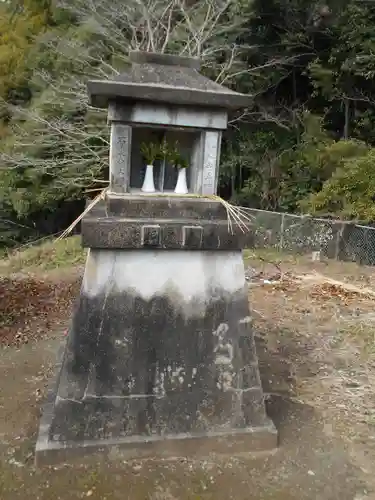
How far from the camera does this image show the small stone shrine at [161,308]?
3.67m

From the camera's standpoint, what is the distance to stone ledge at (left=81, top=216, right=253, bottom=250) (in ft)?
11.7

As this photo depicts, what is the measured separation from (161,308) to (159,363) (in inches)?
18.7

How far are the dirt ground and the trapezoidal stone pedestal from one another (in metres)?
0.20

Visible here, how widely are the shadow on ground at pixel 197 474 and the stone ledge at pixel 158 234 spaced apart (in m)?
1.78

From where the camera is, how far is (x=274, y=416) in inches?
177

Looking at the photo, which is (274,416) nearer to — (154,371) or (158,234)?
(154,371)

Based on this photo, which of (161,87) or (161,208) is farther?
(161,208)

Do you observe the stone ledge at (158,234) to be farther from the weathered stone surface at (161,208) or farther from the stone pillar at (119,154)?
the stone pillar at (119,154)

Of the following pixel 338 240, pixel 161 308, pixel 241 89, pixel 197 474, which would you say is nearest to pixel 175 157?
pixel 161 308

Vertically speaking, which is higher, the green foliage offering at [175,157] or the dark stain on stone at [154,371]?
the green foliage offering at [175,157]

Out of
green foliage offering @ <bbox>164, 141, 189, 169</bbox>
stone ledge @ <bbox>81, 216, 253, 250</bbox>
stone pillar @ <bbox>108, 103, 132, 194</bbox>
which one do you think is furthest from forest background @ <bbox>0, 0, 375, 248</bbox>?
stone pillar @ <bbox>108, 103, 132, 194</bbox>

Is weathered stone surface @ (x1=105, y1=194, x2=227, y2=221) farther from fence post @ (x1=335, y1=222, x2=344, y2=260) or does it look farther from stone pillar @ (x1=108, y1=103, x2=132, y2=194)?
fence post @ (x1=335, y1=222, x2=344, y2=260)

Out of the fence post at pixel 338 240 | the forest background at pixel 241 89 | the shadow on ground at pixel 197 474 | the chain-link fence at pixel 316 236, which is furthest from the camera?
the forest background at pixel 241 89

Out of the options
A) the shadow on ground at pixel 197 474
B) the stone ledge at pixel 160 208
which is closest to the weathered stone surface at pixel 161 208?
the stone ledge at pixel 160 208
